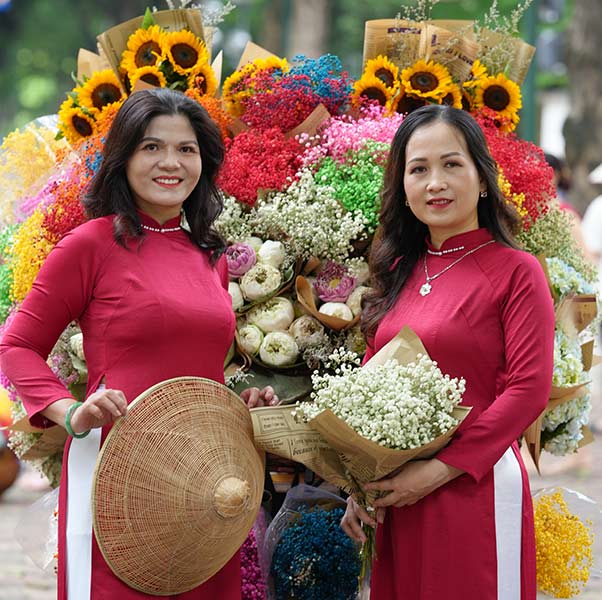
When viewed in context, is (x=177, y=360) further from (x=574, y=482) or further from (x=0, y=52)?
(x=0, y=52)

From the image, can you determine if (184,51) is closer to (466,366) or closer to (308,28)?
(466,366)

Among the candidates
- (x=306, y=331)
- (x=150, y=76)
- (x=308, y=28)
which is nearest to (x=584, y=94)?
(x=308, y=28)

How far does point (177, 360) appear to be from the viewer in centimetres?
340

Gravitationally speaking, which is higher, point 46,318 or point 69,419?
point 46,318

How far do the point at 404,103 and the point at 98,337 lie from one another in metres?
2.02

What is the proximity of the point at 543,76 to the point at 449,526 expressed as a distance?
74.4ft

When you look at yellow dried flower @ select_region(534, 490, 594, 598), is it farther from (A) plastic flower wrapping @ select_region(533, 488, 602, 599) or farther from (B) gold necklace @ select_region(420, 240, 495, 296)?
(B) gold necklace @ select_region(420, 240, 495, 296)

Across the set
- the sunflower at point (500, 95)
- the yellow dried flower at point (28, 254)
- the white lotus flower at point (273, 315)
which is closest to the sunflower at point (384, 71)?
the sunflower at point (500, 95)

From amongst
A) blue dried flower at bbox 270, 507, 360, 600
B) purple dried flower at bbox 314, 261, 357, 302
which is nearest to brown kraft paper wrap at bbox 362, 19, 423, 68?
purple dried flower at bbox 314, 261, 357, 302

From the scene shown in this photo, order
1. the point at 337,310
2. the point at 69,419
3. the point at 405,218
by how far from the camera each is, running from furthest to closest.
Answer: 1. the point at 337,310
2. the point at 405,218
3. the point at 69,419

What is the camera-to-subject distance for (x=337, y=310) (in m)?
4.14

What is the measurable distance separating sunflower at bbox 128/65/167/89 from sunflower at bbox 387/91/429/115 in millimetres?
1019

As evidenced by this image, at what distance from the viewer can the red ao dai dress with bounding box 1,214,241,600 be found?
3277 mm

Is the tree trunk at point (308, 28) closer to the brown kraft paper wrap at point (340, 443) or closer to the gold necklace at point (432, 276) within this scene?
the gold necklace at point (432, 276)
